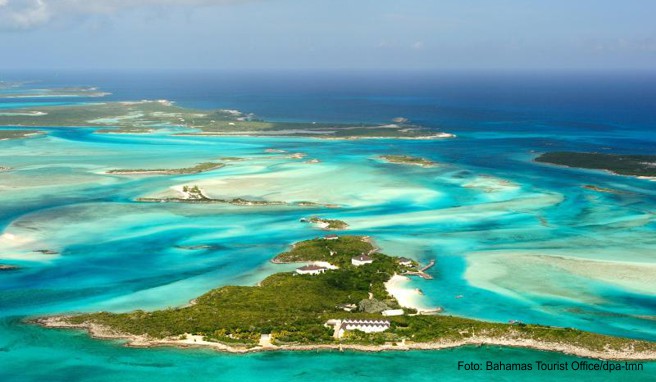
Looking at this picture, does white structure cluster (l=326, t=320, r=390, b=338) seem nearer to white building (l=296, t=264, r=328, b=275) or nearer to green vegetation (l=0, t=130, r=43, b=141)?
white building (l=296, t=264, r=328, b=275)

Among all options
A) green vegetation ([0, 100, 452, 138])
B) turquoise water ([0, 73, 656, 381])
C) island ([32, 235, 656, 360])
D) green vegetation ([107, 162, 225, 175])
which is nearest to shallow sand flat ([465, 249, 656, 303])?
turquoise water ([0, 73, 656, 381])

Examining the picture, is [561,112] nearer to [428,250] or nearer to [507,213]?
[507,213]

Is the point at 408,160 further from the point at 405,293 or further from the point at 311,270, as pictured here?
the point at 405,293

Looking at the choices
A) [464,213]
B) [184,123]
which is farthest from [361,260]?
[184,123]

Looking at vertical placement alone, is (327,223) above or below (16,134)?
below

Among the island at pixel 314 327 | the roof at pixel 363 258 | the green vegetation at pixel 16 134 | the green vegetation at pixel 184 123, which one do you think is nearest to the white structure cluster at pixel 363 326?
the island at pixel 314 327

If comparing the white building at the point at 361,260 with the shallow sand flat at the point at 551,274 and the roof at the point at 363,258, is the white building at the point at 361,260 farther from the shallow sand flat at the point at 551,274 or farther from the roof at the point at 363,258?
the shallow sand flat at the point at 551,274
